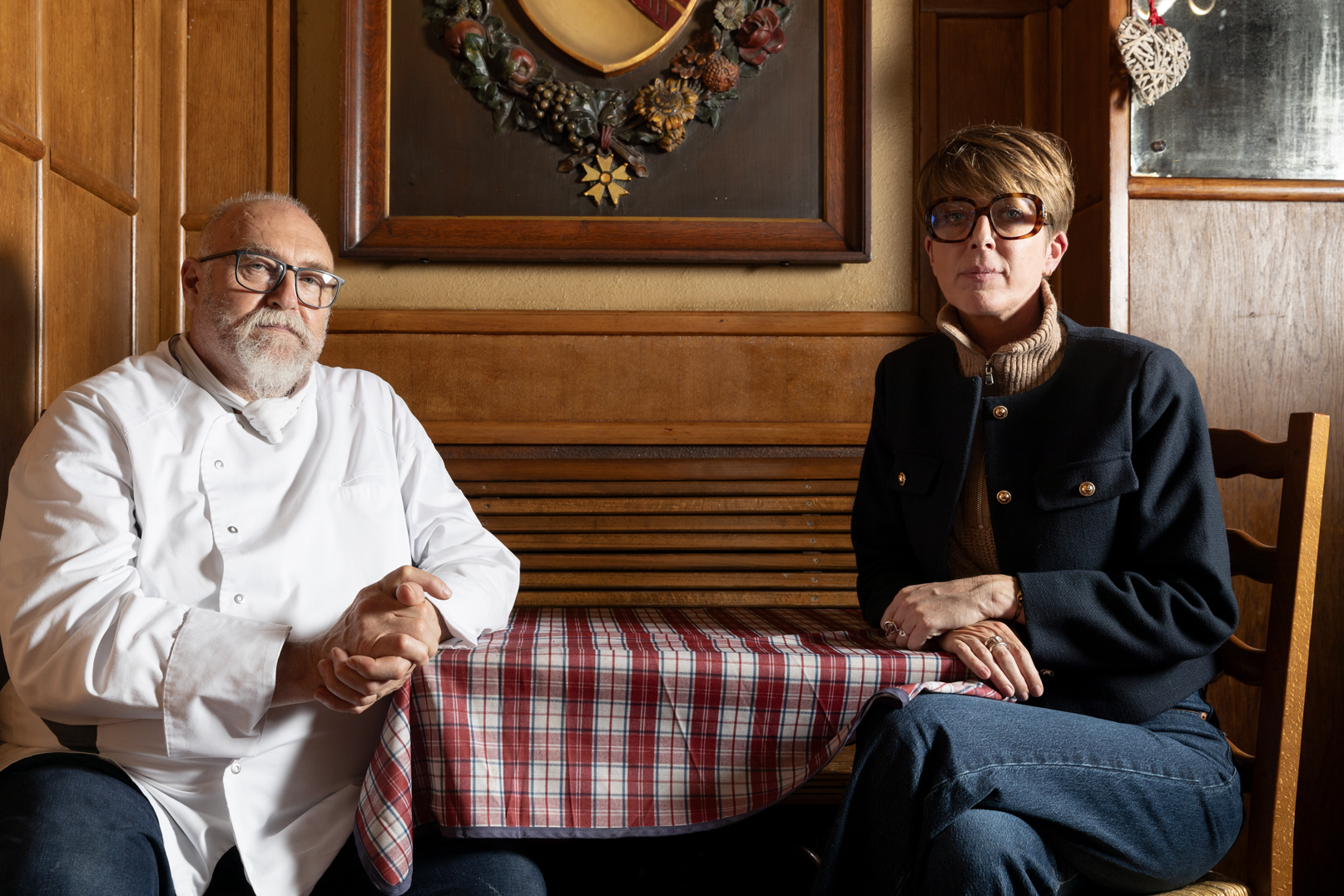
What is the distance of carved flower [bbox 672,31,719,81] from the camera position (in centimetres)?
256

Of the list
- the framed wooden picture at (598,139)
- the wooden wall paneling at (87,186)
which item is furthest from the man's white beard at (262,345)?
the framed wooden picture at (598,139)

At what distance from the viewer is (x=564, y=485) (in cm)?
251

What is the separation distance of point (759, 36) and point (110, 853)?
91.9 inches

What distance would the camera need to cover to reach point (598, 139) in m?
2.55

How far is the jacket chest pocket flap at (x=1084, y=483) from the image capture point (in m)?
1.58

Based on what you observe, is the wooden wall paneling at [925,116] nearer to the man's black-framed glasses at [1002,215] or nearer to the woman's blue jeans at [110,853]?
the man's black-framed glasses at [1002,215]

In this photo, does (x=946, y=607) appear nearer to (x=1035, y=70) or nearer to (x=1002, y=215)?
(x=1002, y=215)

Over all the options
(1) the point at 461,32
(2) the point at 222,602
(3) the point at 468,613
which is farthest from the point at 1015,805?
(1) the point at 461,32

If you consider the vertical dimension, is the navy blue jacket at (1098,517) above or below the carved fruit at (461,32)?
below

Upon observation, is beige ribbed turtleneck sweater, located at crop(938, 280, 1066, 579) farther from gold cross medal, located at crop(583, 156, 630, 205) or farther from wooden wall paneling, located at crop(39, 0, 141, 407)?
wooden wall paneling, located at crop(39, 0, 141, 407)

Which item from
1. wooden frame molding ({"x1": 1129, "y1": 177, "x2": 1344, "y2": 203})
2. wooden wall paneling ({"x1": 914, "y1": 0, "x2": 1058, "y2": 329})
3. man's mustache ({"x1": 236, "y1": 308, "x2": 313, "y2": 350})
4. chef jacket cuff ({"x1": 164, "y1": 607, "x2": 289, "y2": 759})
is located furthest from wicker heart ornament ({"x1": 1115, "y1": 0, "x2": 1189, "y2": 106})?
chef jacket cuff ({"x1": 164, "y1": 607, "x2": 289, "y2": 759})

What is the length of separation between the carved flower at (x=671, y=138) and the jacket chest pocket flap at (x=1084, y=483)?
55.7 inches

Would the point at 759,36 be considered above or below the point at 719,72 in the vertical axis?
above

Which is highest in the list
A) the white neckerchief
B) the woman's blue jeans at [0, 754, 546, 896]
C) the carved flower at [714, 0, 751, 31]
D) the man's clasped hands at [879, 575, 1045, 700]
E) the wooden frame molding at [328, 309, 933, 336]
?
the carved flower at [714, 0, 751, 31]
